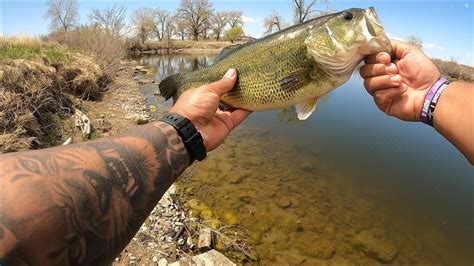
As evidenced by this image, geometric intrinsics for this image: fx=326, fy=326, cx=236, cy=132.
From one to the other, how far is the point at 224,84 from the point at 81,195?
1.98 metres

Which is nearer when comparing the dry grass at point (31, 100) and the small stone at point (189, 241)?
the small stone at point (189, 241)

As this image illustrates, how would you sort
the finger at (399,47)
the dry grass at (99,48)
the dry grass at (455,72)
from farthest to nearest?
the dry grass at (455,72)
the dry grass at (99,48)
the finger at (399,47)

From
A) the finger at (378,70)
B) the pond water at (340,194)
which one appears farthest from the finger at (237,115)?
the pond water at (340,194)

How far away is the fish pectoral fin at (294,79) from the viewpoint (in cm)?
310

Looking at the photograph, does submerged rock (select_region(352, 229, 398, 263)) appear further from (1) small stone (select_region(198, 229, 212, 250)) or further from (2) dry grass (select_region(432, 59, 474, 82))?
(2) dry grass (select_region(432, 59, 474, 82))

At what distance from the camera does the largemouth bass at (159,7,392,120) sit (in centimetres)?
287

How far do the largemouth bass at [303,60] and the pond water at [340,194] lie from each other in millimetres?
3761

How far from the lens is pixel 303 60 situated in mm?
3109

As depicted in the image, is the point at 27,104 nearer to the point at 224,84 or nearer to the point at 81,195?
the point at 224,84

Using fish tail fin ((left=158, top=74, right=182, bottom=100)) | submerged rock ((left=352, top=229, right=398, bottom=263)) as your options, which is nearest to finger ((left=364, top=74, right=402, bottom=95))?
fish tail fin ((left=158, top=74, right=182, bottom=100))

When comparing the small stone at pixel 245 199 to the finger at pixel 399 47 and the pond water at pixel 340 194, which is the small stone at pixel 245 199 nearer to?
the pond water at pixel 340 194

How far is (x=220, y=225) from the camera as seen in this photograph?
6.60m

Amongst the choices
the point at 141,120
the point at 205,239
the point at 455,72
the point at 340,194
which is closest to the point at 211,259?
the point at 205,239

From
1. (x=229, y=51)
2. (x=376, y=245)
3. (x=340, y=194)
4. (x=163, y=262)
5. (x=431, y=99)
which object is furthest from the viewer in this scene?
(x=340, y=194)
